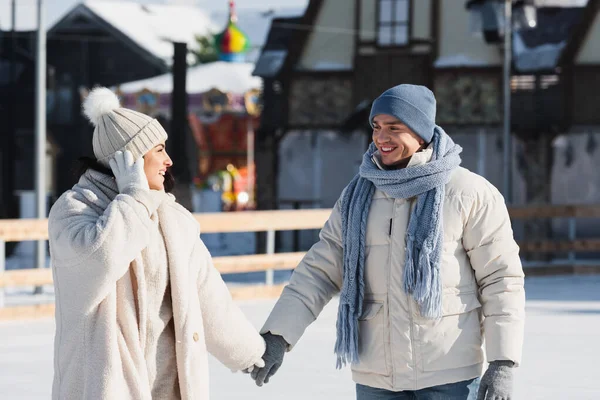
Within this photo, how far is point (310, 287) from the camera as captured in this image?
17.4 feet

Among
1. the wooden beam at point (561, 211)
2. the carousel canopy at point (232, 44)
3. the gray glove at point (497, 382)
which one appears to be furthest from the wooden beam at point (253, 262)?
the carousel canopy at point (232, 44)

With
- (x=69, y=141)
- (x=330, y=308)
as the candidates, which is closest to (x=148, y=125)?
(x=330, y=308)

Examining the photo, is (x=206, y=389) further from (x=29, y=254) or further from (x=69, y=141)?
(x=69, y=141)

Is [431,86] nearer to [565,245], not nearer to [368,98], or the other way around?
[368,98]

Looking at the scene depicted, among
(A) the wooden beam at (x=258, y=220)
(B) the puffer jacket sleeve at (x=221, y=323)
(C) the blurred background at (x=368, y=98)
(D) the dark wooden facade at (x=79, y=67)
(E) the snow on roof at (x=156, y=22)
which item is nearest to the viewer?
(B) the puffer jacket sleeve at (x=221, y=323)

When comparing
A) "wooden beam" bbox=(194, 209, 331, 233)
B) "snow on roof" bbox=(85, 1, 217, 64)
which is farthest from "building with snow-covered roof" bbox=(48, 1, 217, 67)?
"wooden beam" bbox=(194, 209, 331, 233)

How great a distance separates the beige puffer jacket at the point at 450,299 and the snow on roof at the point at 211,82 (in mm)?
28376

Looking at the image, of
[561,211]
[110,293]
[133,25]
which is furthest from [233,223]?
[133,25]

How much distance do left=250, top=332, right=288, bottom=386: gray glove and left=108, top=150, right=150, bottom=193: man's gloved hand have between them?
0.92 metres

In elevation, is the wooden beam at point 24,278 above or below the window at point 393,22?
below

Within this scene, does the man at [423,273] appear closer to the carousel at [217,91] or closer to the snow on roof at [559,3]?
the snow on roof at [559,3]

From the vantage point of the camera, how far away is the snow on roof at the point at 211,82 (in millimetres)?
33344

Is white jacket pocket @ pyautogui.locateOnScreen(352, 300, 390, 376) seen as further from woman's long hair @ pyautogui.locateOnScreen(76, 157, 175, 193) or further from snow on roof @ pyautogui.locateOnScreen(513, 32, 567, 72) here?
snow on roof @ pyautogui.locateOnScreen(513, 32, 567, 72)

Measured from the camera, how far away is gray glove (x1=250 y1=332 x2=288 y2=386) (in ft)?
16.8
